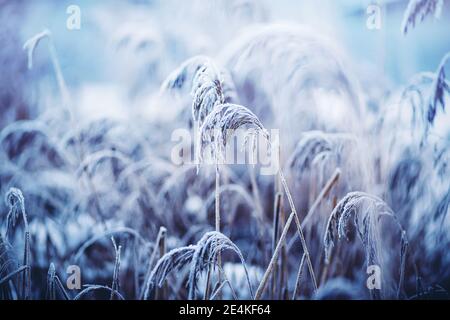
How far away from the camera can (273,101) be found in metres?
1.80

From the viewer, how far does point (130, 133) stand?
183 centimetres

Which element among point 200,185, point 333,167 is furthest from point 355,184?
point 200,185

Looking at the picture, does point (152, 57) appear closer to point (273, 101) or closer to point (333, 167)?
point (273, 101)

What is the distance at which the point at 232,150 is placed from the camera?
180 cm

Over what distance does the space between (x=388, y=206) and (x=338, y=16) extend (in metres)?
0.74

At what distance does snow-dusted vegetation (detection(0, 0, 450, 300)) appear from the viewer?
5.86 feet

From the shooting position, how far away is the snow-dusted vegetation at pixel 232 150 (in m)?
1.79

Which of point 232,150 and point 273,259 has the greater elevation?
point 232,150
